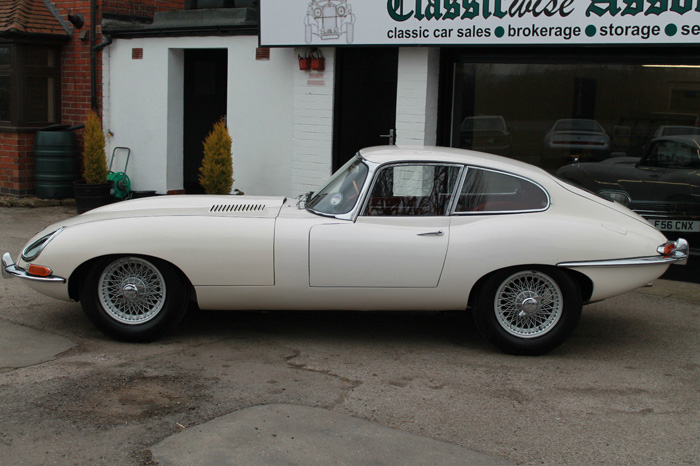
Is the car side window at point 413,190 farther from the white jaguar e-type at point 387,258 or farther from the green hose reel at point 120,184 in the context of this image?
the green hose reel at point 120,184

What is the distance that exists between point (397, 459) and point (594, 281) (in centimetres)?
235

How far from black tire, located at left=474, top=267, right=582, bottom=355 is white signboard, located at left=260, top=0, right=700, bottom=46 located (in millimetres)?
3529

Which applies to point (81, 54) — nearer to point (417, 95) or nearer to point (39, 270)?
point (417, 95)

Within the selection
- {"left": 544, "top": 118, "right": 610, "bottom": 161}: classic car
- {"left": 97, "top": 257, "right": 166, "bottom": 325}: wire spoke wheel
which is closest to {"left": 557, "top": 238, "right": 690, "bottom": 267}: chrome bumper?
{"left": 97, "top": 257, "right": 166, "bottom": 325}: wire spoke wheel

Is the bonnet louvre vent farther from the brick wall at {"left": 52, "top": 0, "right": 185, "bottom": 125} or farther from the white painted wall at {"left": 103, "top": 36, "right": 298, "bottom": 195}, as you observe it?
the brick wall at {"left": 52, "top": 0, "right": 185, "bottom": 125}

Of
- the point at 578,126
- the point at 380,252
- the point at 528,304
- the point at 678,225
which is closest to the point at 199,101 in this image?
the point at 578,126

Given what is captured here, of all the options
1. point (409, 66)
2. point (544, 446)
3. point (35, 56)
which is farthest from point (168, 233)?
point (35, 56)

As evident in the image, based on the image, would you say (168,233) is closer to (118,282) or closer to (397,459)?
(118,282)

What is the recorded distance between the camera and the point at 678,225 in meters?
8.51

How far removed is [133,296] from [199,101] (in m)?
7.60

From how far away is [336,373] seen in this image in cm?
530

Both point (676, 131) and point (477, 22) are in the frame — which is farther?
point (477, 22)

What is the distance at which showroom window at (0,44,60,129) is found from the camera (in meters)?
12.9

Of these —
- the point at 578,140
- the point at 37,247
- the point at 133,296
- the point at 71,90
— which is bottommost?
the point at 133,296
